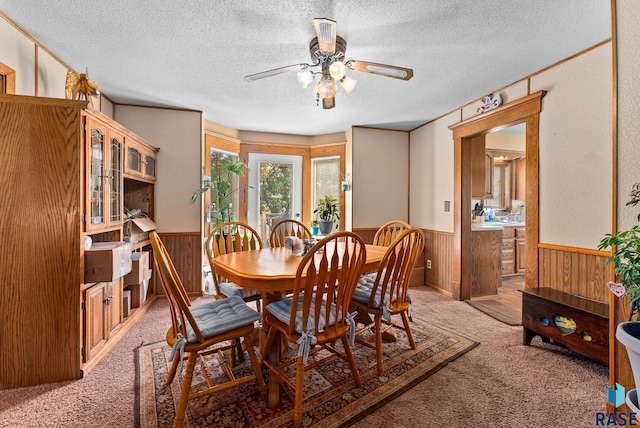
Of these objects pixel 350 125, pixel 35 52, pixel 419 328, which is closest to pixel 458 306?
pixel 419 328

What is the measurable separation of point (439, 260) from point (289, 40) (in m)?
3.26

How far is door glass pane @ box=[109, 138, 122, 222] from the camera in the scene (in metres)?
2.43

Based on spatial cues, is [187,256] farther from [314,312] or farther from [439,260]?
[439,260]

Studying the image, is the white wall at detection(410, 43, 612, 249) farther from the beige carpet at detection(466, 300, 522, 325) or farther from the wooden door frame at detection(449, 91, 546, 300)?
the beige carpet at detection(466, 300, 522, 325)

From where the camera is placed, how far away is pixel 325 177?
485cm

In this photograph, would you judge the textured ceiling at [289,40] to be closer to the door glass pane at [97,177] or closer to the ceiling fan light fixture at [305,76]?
the ceiling fan light fixture at [305,76]

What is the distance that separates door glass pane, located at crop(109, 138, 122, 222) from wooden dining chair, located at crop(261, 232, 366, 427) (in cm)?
170

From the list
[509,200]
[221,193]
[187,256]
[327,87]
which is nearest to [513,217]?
[509,200]

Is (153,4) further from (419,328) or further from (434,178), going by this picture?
(434,178)

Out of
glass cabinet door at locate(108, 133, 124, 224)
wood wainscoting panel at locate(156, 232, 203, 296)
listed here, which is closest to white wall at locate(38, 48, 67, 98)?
glass cabinet door at locate(108, 133, 124, 224)

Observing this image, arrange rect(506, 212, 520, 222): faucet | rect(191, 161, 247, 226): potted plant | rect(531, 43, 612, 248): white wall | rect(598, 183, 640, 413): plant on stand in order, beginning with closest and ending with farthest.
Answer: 1. rect(598, 183, 640, 413): plant on stand
2. rect(531, 43, 612, 248): white wall
3. rect(191, 161, 247, 226): potted plant
4. rect(506, 212, 520, 222): faucet

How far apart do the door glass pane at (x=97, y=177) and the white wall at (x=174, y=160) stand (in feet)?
4.24

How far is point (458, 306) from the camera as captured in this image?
3.35 m

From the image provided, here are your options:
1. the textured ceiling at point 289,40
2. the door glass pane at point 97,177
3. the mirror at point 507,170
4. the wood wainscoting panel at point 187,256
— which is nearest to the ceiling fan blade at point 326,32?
the textured ceiling at point 289,40
